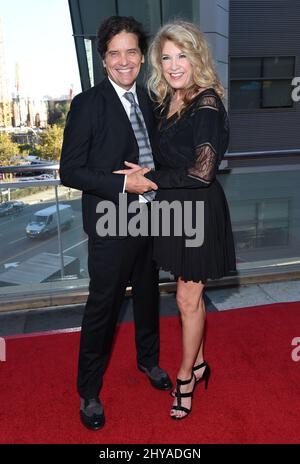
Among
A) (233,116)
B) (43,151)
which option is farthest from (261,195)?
(43,151)

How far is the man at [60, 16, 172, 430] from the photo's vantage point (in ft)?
5.79

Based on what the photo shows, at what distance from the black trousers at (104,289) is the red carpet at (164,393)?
0.20 metres

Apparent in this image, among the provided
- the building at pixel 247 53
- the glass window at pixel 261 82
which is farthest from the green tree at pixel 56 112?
the glass window at pixel 261 82

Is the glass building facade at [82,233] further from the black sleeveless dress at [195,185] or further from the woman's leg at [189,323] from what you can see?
the woman's leg at [189,323]

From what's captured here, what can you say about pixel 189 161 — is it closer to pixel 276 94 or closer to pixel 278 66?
pixel 276 94

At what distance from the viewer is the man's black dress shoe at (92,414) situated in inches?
77.4

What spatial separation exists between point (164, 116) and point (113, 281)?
0.79 metres

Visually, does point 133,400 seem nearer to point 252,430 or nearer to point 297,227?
point 252,430

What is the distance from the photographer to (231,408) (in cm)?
210

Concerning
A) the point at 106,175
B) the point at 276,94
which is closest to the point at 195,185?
the point at 106,175

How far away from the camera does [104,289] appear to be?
1.95 meters

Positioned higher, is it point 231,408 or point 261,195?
point 261,195

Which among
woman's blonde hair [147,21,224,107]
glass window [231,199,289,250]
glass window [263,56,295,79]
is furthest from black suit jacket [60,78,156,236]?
glass window [263,56,295,79]

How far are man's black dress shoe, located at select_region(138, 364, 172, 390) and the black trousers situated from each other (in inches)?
13.6
